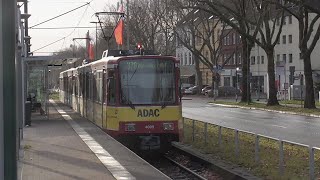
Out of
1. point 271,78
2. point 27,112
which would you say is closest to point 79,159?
point 27,112

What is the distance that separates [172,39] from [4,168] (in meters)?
71.9

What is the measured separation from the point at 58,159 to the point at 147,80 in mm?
4839

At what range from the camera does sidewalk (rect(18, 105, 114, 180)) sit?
1059cm

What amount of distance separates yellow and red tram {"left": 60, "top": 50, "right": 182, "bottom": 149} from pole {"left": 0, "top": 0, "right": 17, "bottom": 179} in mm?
11451

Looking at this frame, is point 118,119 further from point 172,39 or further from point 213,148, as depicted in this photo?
point 172,39

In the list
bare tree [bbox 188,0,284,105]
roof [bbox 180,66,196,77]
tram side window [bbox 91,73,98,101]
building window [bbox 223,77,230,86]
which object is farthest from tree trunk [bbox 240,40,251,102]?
roof [bbox 180,66,196,77]

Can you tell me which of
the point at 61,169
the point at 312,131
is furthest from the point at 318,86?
the point at 61,169

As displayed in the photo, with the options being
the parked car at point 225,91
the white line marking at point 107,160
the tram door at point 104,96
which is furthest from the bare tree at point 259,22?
the parked car at point 225,91

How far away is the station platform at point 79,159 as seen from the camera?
34.9 feet

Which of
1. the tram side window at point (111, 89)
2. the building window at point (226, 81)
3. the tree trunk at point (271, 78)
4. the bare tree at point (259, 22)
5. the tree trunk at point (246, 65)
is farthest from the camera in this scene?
the building window at point (226, 81)

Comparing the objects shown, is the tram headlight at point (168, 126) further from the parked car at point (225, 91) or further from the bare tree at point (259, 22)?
the parked car at point (225, 91)

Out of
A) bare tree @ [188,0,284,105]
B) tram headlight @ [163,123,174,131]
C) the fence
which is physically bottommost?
the fence

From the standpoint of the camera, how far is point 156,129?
1669 centimetres

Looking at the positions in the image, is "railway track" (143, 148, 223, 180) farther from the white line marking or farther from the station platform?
the white line marking
